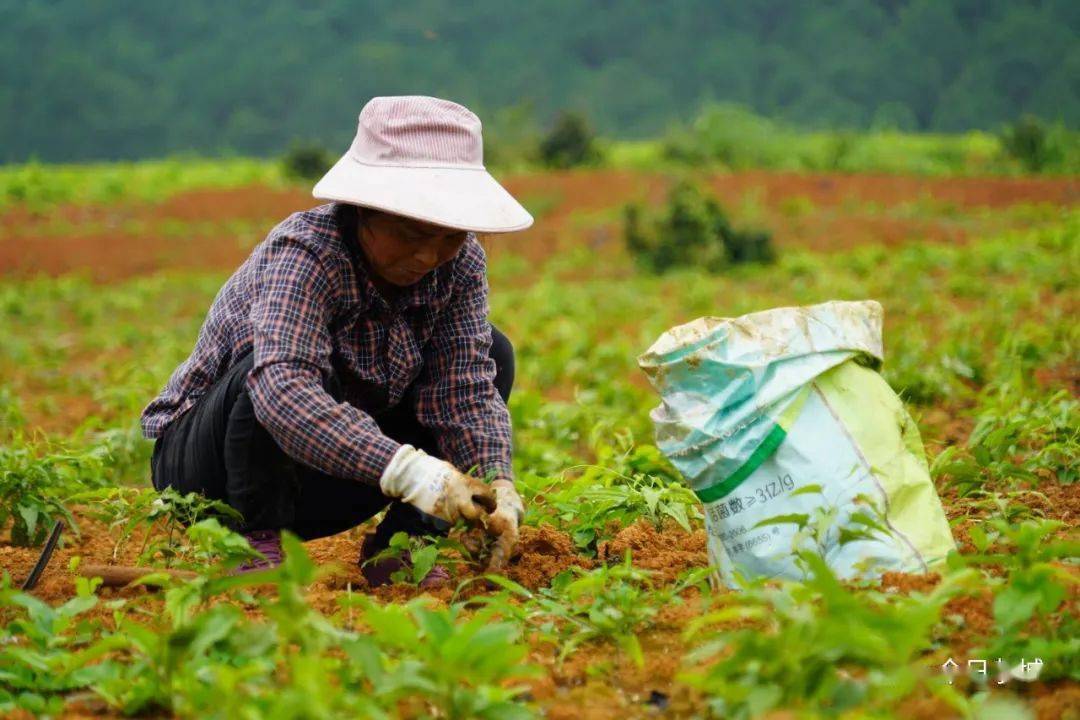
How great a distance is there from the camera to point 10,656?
1822 millimetres

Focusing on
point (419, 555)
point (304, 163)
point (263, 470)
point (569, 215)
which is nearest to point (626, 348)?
point (263, 470)

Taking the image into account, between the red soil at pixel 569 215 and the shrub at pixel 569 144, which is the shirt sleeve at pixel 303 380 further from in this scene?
the shrub at pixel 569 144

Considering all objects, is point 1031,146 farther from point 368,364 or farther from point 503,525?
point 503,525

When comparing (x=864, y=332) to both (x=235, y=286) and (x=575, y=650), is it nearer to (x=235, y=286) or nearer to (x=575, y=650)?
(x=575, y=650)

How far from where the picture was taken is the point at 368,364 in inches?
101

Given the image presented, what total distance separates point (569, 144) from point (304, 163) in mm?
4260

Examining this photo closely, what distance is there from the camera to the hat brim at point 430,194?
2.24 m

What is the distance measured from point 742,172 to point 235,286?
1593 centimetres

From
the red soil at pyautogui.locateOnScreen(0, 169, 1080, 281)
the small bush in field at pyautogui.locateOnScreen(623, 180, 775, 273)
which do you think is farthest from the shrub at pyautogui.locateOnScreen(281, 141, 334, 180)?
the small bush in field at pyautogui.locateOnScreen(623, 180, 775, 273)

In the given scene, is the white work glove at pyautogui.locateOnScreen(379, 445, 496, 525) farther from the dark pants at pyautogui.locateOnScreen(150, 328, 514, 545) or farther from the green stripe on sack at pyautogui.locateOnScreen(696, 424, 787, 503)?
the green stripe on sack at pyautogui.locateOnScreen(696, 424, 787, 503)

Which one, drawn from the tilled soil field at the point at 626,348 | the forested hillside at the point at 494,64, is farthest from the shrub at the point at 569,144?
the forested hillside at the point at 494,64

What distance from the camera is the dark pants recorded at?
2.48 metres

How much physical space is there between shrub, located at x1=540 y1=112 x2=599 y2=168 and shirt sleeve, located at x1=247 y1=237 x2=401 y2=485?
18.0 metres

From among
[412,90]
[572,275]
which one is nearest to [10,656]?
[572,275]
